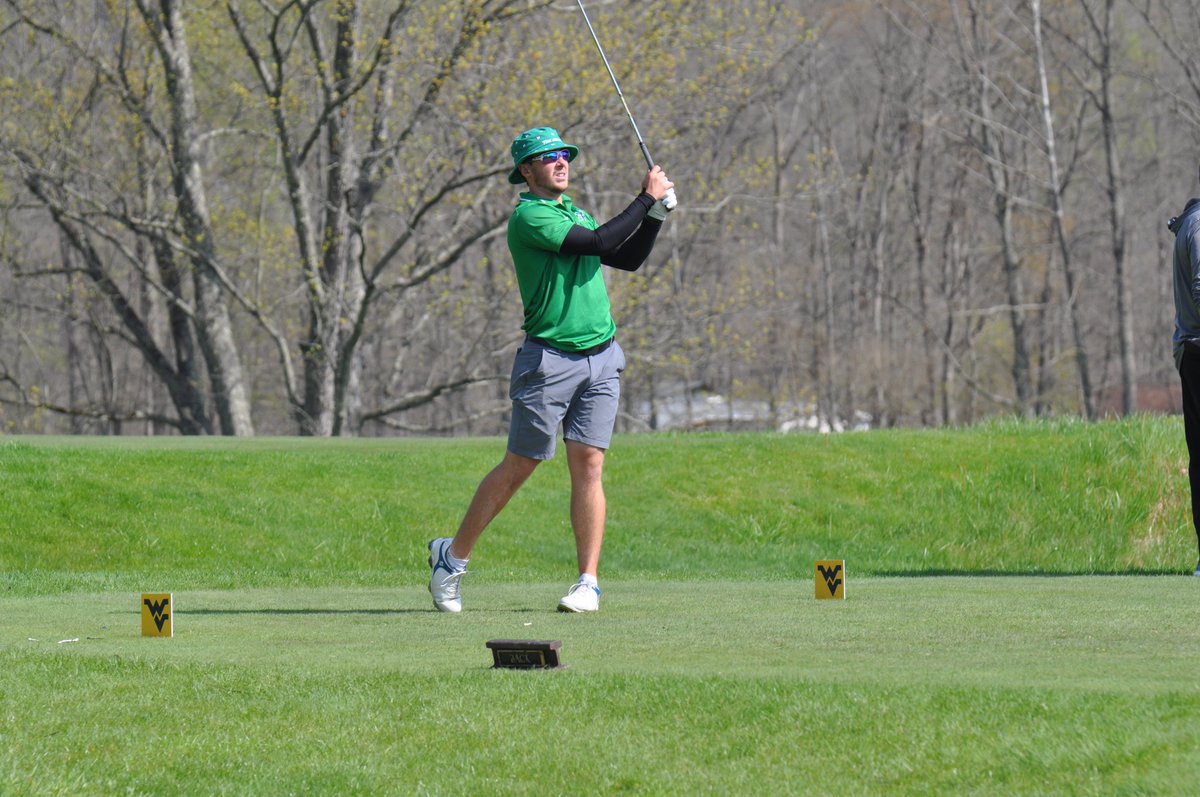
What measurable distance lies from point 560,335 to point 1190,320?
11.7 feet

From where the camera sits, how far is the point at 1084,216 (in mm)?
51812

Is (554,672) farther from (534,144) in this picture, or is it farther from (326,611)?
(534,144)

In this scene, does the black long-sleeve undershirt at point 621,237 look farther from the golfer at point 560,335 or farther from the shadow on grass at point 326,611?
the shadow on grass at point 326,611

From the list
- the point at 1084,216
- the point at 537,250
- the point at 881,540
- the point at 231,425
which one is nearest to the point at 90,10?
the point at 231,425

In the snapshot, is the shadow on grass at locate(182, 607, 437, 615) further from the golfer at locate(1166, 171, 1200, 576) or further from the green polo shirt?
the golfer at locate(1166, 171, 1200, 576)

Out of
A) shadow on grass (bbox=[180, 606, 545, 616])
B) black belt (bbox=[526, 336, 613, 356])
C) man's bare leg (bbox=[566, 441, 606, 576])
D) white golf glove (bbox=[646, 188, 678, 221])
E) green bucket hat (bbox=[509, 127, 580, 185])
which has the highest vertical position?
green bucket hat (bbox=[509, 127, 580, 185])

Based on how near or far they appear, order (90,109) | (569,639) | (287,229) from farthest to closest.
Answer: (287,229) < (90,109) < (569,639)

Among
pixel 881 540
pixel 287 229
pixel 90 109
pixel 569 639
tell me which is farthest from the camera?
pixel 287 229

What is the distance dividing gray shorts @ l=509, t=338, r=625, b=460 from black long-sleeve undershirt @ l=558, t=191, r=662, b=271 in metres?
0.43

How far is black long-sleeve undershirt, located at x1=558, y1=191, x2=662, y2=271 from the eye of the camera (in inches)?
280

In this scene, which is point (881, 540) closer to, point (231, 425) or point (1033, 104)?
point (231, 425)

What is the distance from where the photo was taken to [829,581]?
732 centimetres

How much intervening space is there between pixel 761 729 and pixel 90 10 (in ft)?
88.2

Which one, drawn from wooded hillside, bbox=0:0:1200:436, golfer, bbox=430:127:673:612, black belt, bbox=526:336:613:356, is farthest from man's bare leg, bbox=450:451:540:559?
wooded hillside, bbox=0:0:1200:436
